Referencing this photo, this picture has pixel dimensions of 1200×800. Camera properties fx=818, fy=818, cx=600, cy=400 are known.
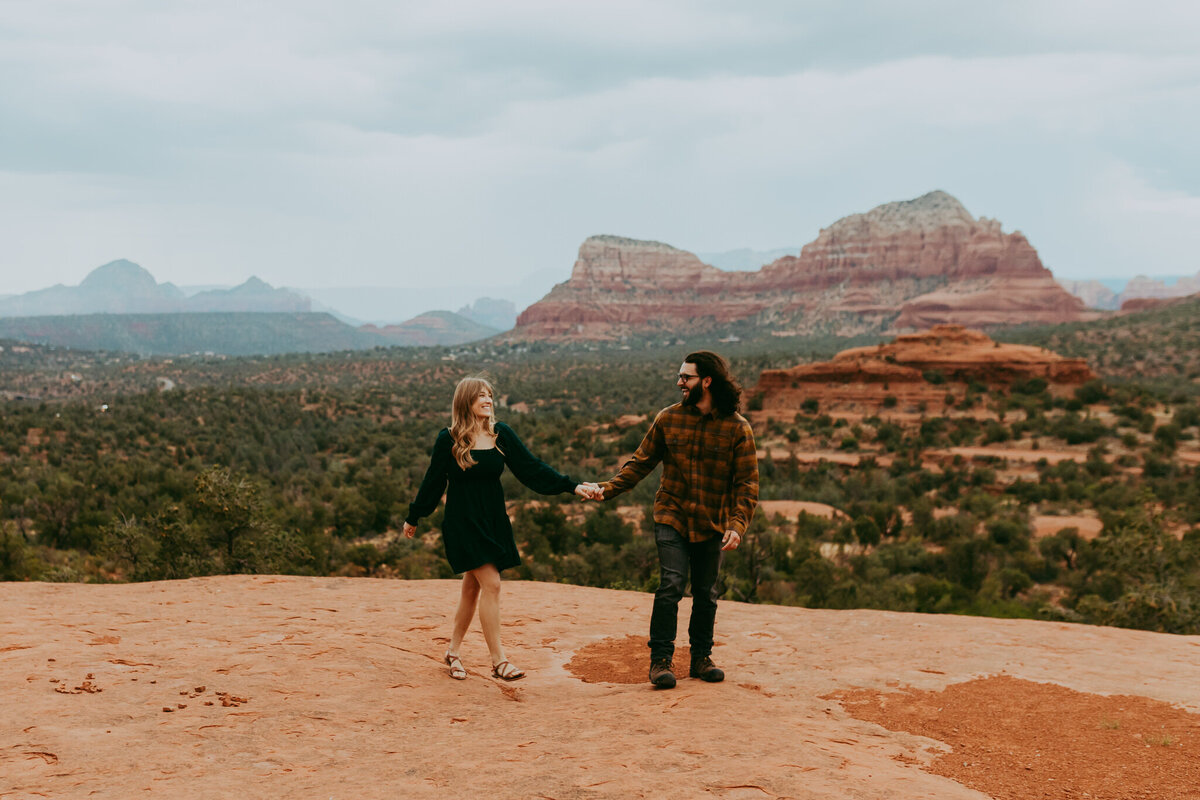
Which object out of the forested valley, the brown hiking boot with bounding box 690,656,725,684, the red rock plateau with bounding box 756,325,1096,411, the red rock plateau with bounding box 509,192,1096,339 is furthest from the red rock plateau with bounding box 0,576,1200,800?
the red rock plateau with bounding box 509,192,1096,339

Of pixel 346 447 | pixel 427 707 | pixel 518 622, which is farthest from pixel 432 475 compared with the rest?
pixel 346 447

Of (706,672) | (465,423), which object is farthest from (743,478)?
(465,423)

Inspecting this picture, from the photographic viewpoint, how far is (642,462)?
223 inches

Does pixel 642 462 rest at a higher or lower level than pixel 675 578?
higher

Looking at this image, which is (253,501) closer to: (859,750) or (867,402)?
(859,750)

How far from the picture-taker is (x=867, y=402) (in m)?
46.6

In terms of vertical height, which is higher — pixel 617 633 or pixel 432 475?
pixel 432 475

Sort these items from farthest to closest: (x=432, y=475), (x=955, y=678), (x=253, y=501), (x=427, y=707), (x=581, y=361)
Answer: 1. (x=581, y=361)
2. (x=253, y=501)
3. (x=955, y=678)
4. (x=432, y=475)
5. (x=427, y=707)

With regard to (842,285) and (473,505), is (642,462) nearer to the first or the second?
(473,505)

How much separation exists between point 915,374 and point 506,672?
45.6m

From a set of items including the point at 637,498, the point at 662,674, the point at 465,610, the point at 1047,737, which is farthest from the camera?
the point at 637,498

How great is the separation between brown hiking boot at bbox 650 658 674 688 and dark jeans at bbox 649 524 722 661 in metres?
0.02

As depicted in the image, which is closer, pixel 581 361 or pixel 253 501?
Result: pixel 253 501

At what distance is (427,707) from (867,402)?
4473cm
